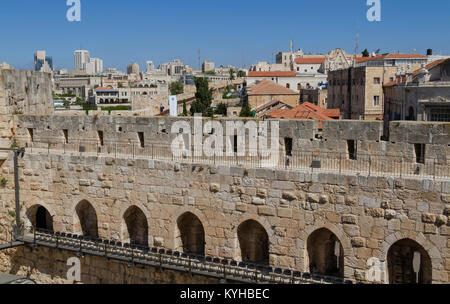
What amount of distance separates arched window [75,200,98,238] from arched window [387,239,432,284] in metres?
9.07

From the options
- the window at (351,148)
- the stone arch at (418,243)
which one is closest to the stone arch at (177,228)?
the window at (351,148)

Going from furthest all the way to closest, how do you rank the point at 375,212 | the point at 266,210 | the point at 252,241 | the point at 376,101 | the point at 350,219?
1. the point at 376,101
2. the point at 252,241
3. the point at 266,210
4. the point at 350,219
5. the point at 375,212

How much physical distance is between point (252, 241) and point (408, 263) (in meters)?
4.00

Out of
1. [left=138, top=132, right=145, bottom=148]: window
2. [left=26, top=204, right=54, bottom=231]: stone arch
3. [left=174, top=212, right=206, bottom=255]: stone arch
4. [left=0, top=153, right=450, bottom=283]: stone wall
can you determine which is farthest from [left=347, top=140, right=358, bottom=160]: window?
[left=26, top=204, right=54, bottom=231]: stone arch

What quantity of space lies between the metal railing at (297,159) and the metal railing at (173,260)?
256 cm

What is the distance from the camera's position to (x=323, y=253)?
519 inches

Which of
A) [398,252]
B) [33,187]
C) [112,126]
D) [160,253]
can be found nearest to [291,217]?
[398,252]

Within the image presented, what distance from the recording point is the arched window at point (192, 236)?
14.8 metres

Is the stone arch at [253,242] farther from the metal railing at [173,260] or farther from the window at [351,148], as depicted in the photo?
the window at [351,148]

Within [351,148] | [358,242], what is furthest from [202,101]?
[358,242]

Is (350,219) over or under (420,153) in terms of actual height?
under

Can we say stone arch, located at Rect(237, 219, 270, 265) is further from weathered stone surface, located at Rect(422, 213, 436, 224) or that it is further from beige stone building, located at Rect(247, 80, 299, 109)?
beige stone building, located at Rect(247, 80, 299, 109)

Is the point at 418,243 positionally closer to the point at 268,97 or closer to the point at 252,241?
the point at 252,241
